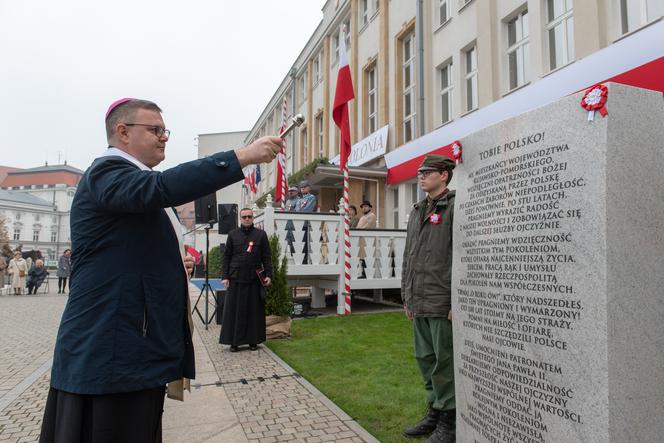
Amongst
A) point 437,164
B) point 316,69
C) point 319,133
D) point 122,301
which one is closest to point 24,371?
point 122,301

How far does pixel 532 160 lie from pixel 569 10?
9.15 metres

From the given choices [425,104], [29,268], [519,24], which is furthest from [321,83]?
[29,268]

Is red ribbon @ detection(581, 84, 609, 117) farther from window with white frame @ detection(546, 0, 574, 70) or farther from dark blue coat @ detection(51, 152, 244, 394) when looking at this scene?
window with white frame @ detection(546, 0, 574, 70)

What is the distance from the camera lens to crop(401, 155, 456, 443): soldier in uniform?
337 cm

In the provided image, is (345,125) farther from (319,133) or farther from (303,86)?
(303,86)

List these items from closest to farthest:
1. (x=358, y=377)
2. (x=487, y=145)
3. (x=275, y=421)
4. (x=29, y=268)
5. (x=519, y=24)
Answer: (x=487, y=145)
(x=275, y=421)
(x=358, y=377)
(x=519, y=24)
(x=29, y=268)

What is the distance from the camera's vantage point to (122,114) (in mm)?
2057

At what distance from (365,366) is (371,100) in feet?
47.6

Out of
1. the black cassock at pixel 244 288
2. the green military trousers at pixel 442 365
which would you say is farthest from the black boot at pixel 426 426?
the black cassock at pixel 244 288

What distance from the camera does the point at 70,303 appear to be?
1.89 m

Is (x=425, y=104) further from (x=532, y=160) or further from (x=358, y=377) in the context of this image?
(x=532, y=160)

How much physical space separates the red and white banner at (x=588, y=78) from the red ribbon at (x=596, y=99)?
5.71 feet

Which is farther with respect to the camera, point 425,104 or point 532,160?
point 425,104

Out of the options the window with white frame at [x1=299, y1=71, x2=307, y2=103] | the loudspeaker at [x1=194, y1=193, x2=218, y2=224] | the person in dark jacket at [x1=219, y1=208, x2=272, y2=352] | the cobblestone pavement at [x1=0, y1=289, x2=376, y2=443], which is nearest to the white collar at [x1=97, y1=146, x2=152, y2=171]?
the cobblestone pavement at [x1=0, y1=289, x2=376, y2=443]
